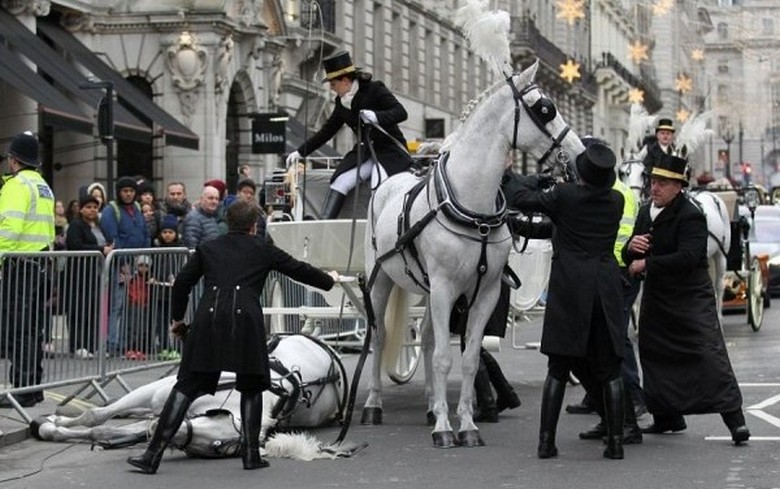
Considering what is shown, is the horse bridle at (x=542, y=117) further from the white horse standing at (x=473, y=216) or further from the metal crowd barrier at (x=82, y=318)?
the metal crowd barrier at (x=82, y=318)

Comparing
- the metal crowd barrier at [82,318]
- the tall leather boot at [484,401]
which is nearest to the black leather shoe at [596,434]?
the tall leather boot at [484,401]

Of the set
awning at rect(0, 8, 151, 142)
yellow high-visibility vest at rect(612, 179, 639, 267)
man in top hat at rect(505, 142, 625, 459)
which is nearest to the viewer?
man in top hat at rect(505, 142, 625, 459)

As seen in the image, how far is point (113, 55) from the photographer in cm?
3512

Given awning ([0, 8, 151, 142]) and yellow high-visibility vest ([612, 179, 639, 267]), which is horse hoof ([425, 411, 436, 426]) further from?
awning ([0, 8, 151, 142])

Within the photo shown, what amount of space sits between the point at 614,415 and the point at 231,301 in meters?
2.40

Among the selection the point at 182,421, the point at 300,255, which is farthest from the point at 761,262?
the point at 182,421

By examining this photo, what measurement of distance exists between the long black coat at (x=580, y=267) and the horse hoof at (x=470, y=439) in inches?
35.1

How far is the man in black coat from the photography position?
10.8m

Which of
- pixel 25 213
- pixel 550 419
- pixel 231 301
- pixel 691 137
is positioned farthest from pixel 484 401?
pixel 691 137

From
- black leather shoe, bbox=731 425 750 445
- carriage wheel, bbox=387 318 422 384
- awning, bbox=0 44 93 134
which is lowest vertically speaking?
black leather shoe, bbox=731 425 750 445

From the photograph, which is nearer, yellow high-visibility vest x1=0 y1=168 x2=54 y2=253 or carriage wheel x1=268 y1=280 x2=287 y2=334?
yellow high-visibility vest x1=0 y1=168 x2=54 y2=253

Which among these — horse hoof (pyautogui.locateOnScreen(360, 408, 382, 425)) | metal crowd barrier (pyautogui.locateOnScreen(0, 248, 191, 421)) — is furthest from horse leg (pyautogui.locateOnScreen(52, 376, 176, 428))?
horse hoof (pyautogui.locateOnScreen(360, 408, 382, 425))

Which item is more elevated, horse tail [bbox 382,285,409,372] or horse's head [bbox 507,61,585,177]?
horse's head [bbox 507,61,585,177]

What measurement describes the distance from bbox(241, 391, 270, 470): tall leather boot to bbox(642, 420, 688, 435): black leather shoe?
2.88m
